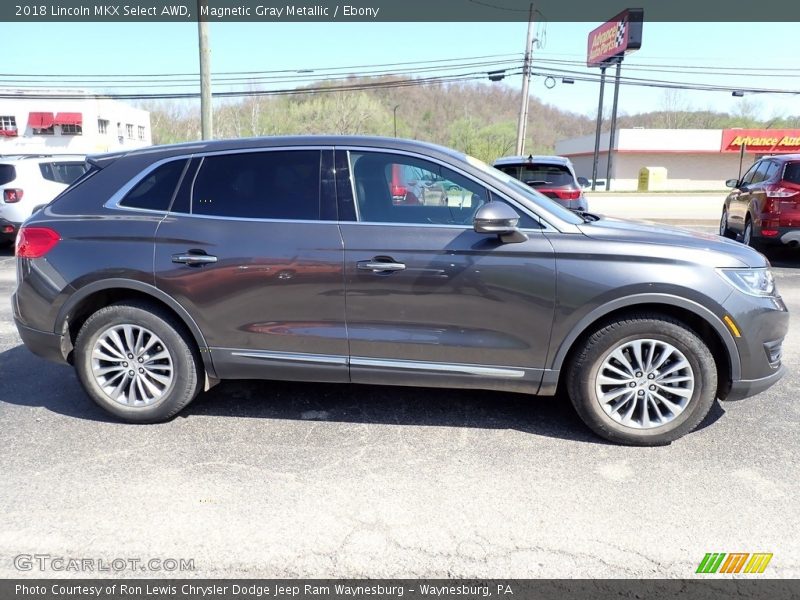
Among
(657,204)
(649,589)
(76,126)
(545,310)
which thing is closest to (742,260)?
(545,310)

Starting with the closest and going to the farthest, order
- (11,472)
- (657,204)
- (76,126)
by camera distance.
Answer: (11,472) < (657,204) < (76,126)

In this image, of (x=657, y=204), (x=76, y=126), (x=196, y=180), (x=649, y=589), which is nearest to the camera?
(x=649, y=589)

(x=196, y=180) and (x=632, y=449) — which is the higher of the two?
(x=196, y=180)

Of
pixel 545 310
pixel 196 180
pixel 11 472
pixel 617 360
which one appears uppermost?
pixel 196 180

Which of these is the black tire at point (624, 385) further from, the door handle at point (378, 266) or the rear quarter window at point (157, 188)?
the rear quarter window at point (157, 188)

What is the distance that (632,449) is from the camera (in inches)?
144

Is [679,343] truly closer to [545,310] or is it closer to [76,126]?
[545,310]

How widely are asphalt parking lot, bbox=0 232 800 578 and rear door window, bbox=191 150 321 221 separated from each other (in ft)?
4.53

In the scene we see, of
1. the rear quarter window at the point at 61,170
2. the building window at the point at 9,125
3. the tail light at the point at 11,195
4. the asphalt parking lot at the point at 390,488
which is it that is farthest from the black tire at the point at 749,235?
the building window at the point at 9,125

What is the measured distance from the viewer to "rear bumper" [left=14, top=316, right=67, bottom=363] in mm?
4031

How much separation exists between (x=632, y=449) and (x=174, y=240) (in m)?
3.11

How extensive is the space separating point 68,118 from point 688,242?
62.0 m

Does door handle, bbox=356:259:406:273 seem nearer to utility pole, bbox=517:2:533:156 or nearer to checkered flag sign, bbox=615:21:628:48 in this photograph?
utility pole, bbox=517:2:533:156

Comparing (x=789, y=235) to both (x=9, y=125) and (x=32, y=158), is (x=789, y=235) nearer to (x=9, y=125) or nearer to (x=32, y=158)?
(x=32, y=158)
